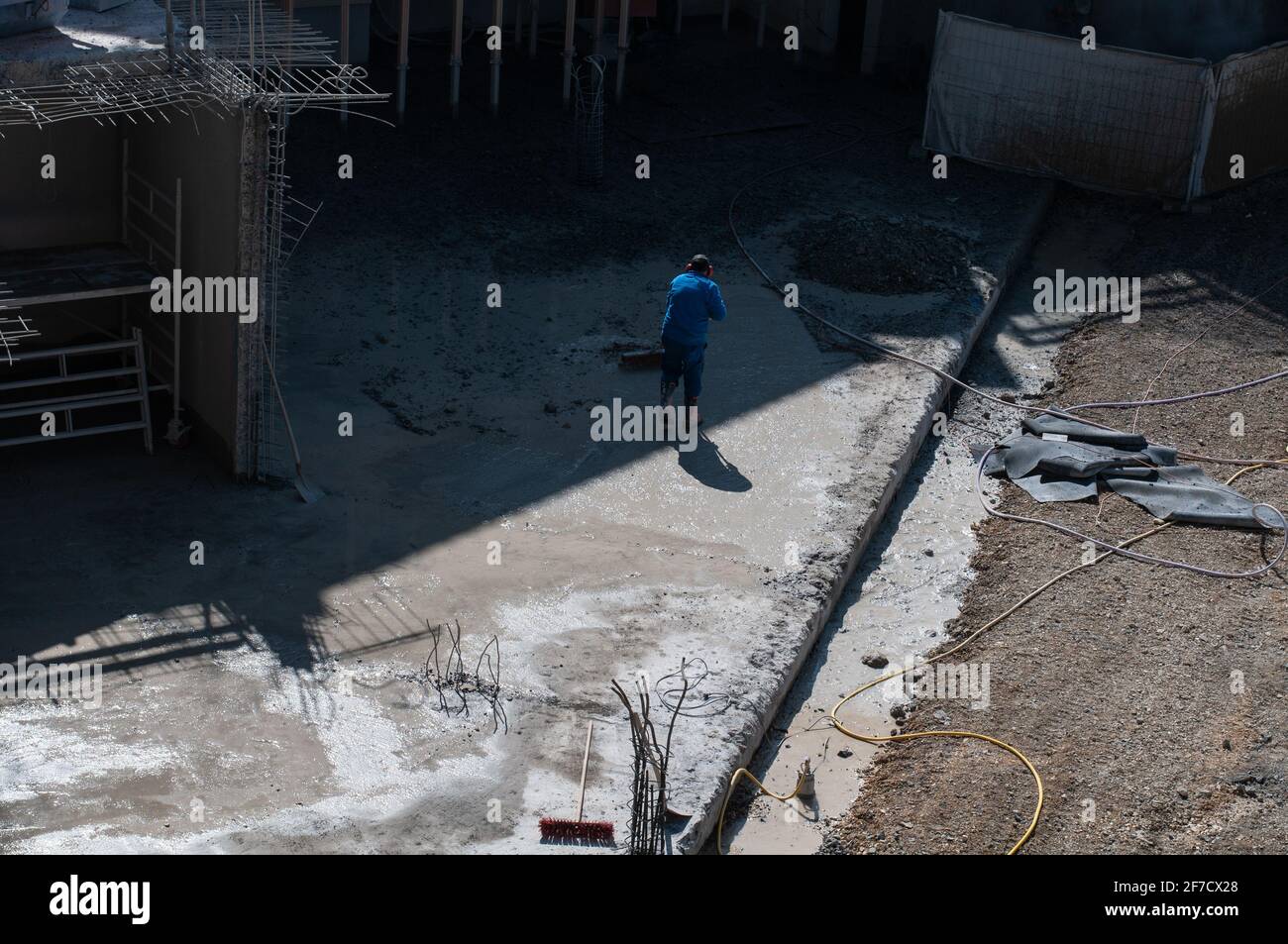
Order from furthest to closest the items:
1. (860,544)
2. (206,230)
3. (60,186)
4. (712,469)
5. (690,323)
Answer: (690,323) < (712,469) < (60,186) < (860,544) < (206,230)

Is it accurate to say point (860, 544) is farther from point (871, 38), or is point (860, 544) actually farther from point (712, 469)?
point (871, 38)

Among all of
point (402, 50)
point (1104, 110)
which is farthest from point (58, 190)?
point (1104, 110)

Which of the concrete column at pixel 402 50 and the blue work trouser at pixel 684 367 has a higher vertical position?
the concrete column at pixel 402 50

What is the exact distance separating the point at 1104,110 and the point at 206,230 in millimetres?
12067

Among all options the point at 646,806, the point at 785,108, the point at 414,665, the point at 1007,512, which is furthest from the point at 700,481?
the point at 785,108

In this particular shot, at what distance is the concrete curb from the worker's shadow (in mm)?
1120

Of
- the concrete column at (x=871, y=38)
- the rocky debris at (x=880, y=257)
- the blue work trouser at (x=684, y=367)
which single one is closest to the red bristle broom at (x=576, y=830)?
the blue work trouser at (x=684, y=367)

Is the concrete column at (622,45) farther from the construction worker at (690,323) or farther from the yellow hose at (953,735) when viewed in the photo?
the yellow hose at (953,735)

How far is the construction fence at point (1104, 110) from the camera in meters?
18.1

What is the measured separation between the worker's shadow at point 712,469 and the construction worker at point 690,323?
1.74ft

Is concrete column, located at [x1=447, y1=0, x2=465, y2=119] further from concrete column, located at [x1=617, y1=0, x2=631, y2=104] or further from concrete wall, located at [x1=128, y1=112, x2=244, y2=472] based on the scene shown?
concrete wall, located at [x1=128, y1=112, x2=244, y2=472]

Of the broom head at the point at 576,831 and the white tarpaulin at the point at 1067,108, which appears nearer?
the broom head at the point at 576,831

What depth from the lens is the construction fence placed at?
18.1 m

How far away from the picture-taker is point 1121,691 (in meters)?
9.66
